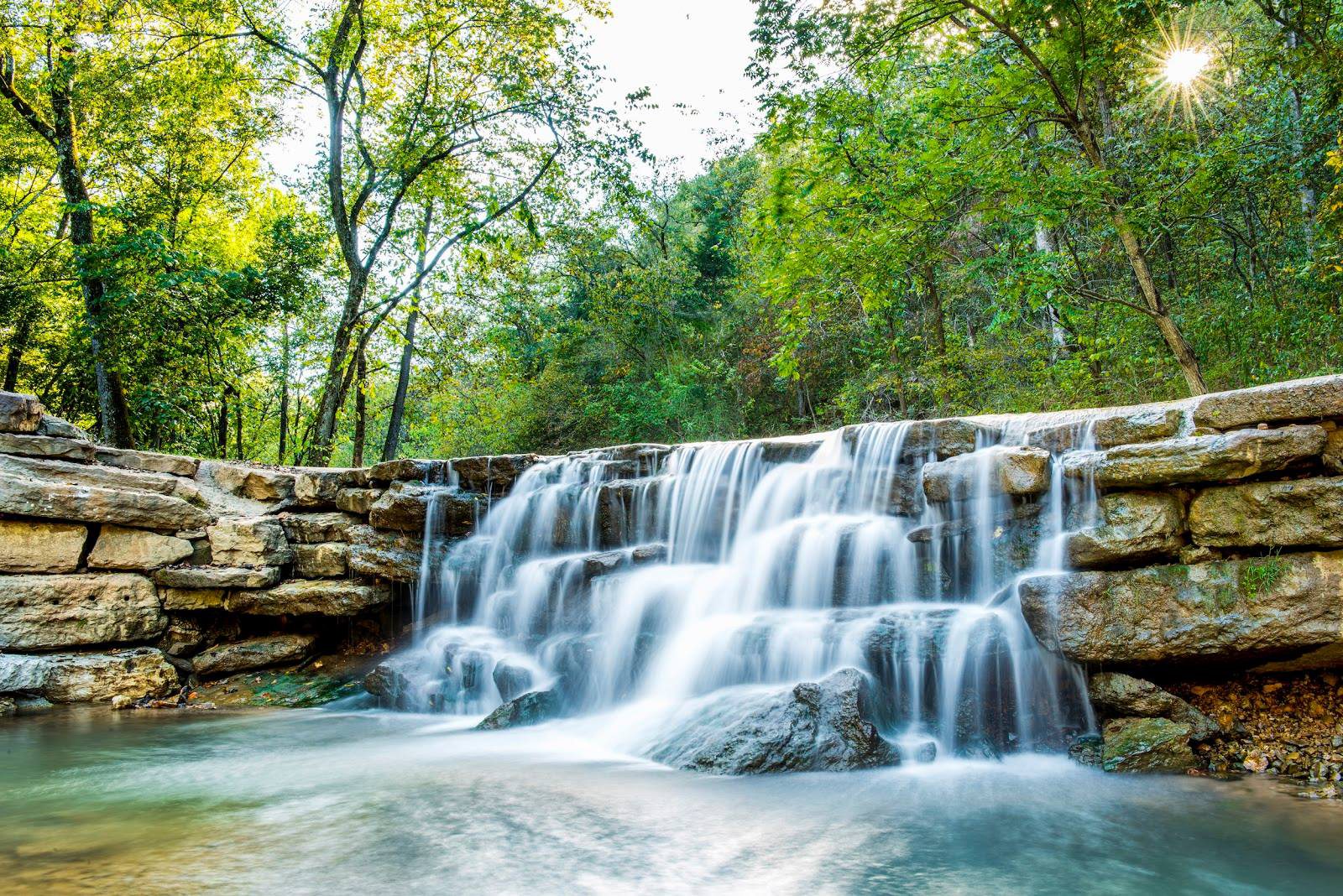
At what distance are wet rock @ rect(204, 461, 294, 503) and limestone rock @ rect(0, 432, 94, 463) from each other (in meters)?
1.44

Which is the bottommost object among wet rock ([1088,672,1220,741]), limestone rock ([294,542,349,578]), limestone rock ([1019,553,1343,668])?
wet rock ([1088,672,1220,741])

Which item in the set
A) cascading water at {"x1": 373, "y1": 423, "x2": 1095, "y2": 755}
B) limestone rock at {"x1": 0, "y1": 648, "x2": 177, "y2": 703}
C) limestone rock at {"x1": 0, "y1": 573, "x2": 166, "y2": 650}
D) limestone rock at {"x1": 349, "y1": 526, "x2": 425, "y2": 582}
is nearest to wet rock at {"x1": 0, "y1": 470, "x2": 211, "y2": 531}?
limestone rock at {"x1": 0, "y1": 573, "x2": 166, "y2": 650}

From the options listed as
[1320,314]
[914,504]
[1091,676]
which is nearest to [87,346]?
[914,504]

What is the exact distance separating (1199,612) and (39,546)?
1063cm

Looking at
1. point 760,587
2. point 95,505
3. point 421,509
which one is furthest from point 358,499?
point 760,587

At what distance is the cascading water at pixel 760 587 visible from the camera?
211 inches

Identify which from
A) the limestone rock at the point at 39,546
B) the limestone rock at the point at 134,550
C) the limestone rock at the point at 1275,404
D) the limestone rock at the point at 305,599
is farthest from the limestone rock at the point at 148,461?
the limestone rock at the point at 1275,404

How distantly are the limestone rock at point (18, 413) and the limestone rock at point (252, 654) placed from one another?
127 inches

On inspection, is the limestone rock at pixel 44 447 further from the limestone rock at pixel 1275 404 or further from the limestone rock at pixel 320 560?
the limestone rock at pixel 1275 404

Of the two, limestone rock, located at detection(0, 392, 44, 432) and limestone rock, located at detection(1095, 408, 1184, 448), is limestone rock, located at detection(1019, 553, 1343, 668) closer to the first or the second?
limestone rock, located at detection(1095, 408, 1184, 448)

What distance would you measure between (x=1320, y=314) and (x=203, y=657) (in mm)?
14916

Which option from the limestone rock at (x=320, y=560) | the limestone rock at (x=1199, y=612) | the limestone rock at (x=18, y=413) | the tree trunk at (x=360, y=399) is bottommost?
the limestone rock at (x=320, y=560)

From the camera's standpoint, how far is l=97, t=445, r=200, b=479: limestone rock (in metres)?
8.92

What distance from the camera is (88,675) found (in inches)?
299
